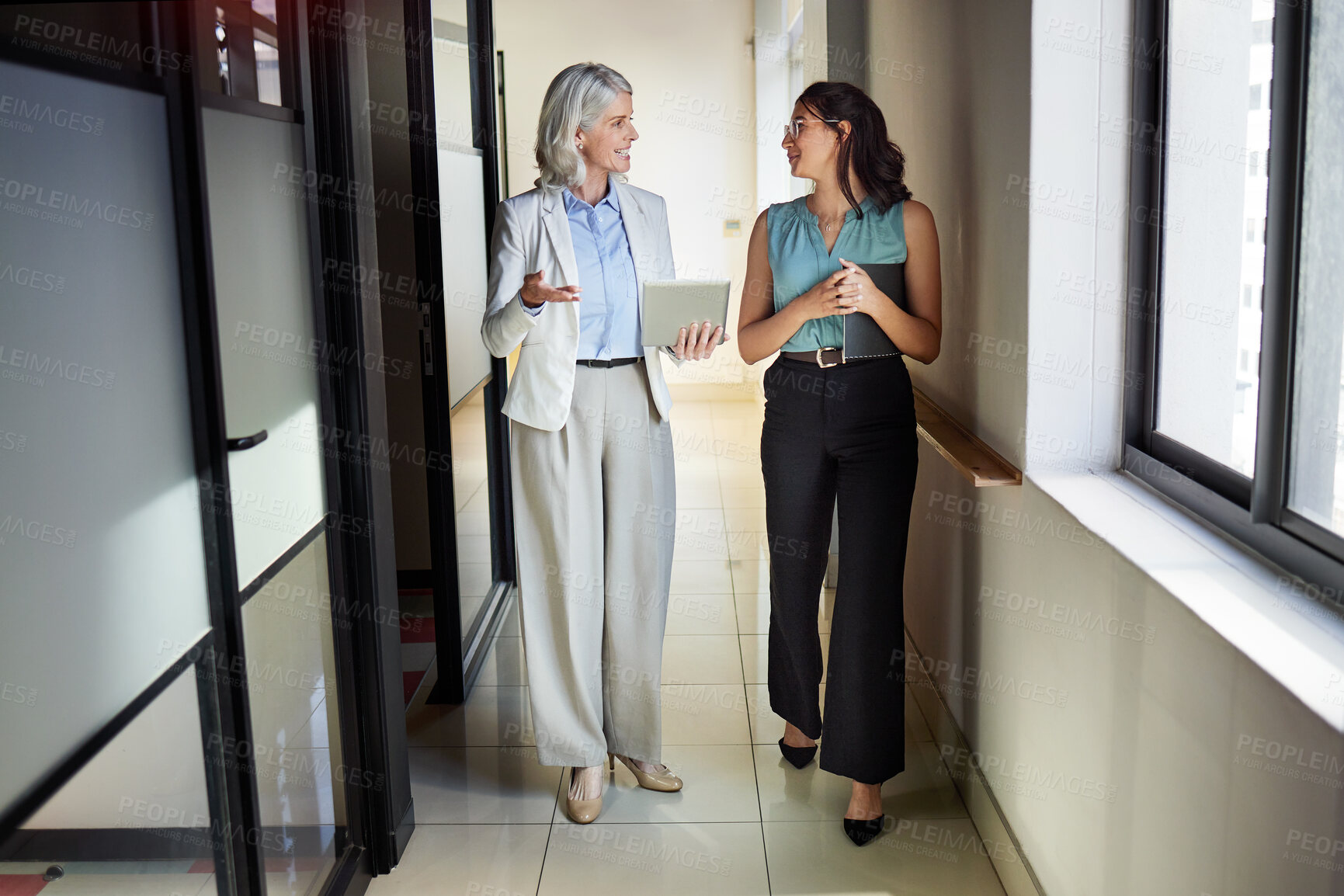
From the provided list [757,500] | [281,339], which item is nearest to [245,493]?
[281,339]

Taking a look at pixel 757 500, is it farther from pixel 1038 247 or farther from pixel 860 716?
pixel 1038 247

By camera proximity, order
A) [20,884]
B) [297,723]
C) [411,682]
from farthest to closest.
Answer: [411,682], [297,723], [20,884]

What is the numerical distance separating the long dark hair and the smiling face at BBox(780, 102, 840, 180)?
0.04 ft

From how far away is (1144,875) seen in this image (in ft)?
5.80

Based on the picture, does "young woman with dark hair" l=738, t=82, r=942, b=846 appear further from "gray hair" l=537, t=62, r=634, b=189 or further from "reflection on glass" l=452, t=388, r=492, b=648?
"reflection on glass" l=452, t=388, r=492, b=648

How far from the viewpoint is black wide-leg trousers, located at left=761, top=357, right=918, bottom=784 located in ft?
8.66

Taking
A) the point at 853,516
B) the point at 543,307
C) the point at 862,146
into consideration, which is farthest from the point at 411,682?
the point at 862,146

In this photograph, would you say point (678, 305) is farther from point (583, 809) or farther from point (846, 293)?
point (583, 809)

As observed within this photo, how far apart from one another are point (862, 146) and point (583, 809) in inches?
69.9


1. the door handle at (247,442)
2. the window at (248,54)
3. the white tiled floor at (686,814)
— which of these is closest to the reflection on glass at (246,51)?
the window at (248,54)

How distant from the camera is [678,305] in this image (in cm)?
257

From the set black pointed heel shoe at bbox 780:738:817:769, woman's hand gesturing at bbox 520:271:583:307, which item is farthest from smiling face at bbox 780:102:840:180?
black pointed heel shoe at bbox 780:738:817:769

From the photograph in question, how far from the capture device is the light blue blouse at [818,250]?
2.62m

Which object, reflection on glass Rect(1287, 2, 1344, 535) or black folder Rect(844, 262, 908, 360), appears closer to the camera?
reflection on glass Rect(1287, 2, 1344, 535)
